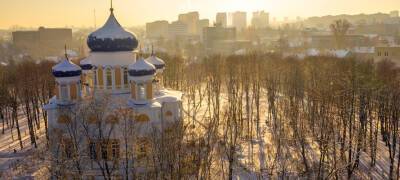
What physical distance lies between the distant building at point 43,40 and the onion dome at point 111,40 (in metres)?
80.1

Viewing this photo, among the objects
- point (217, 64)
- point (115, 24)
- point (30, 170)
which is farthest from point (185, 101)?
point (30, 170)

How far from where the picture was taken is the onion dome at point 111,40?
827 inches

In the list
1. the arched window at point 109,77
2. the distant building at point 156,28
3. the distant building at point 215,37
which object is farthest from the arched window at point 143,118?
the distant building at point 156,28

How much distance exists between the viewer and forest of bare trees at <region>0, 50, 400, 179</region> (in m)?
15.9

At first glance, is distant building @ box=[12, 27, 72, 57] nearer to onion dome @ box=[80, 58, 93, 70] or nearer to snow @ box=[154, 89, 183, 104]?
onion dome @ box=[80, 58, 93, 70]

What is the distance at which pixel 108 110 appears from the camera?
17984 millimetres

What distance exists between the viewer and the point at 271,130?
2731 centimetres

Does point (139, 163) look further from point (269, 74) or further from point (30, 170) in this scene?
point (269, 74)

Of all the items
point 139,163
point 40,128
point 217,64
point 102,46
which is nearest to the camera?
point 139,163

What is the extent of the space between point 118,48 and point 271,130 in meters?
12.2

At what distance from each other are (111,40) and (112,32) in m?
0.48

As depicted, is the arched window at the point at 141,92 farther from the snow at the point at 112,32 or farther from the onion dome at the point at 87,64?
the onion dome at the point at 87,64

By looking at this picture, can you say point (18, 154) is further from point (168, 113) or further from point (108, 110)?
point (168, 113)

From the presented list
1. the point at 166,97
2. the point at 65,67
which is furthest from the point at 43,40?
the point at 166,97
